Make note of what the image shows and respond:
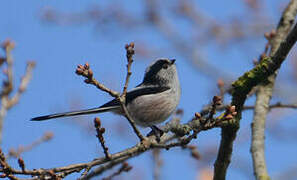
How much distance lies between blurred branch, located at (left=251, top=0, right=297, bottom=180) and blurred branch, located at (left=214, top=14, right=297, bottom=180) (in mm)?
116

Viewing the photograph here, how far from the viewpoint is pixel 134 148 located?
3.38 metres

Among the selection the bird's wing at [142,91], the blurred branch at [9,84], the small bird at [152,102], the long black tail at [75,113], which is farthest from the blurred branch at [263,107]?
the blurred branch at [9,84]

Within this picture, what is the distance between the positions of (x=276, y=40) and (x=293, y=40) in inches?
67.0

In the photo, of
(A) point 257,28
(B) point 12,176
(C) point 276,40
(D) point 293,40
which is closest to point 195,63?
(A) point 257,28

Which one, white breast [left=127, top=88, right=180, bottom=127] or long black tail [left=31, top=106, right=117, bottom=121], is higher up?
white breast [left=127, top=88, right=180, bottom=127]

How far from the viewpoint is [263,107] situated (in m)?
4.61

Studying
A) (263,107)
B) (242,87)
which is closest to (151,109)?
(263,107)

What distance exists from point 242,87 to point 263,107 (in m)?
1.07

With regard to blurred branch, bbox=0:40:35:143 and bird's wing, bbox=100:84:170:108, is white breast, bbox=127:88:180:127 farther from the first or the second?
blurred branch, bbox=0:40:35:143

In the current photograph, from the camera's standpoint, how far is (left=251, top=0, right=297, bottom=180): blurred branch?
12.8 feet

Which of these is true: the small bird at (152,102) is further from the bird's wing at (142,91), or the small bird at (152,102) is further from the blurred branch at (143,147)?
the blurred branch at (143,147)

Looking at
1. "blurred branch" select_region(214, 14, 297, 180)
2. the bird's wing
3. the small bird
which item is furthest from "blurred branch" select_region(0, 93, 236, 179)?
the bird's wing

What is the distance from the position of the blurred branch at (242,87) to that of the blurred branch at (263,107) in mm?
116

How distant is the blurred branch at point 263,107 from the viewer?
12.8 feet
